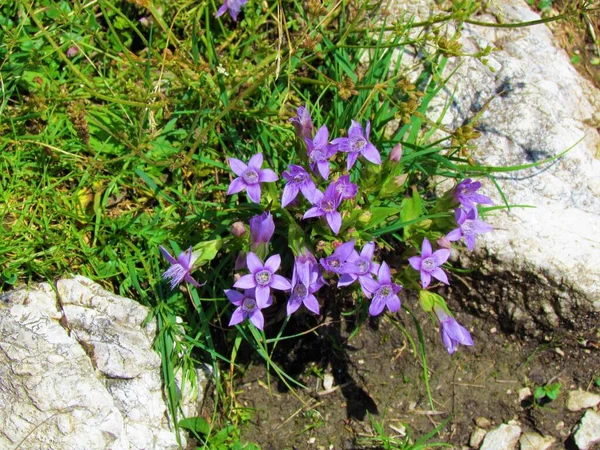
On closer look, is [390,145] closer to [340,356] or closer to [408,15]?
[408,15]

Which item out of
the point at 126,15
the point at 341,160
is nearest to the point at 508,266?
the point at 341,160

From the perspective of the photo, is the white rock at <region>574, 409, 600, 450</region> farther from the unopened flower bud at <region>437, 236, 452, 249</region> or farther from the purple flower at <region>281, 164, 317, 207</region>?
the purple flower at <region>281, 164, 317, 207</region>

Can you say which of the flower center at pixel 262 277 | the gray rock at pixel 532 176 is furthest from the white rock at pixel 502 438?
the flower center at pixel 262 277

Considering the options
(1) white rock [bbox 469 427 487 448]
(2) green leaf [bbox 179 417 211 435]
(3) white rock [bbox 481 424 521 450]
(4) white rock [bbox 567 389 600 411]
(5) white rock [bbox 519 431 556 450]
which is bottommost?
(2) green leaf [bbox 179 417 211 435]

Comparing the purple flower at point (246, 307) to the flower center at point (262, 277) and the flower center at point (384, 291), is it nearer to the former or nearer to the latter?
the flower center at point (262, 277)

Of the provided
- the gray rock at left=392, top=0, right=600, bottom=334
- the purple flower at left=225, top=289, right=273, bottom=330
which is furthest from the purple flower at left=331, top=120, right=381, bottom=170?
the gray rock at left=392, top=0, right=600, bottom=334

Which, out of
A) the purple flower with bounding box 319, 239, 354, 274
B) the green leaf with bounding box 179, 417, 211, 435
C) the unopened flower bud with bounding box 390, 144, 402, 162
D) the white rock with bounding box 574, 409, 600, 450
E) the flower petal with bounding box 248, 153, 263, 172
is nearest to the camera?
the purple flower with bounding box 319, 239, 354, 274
